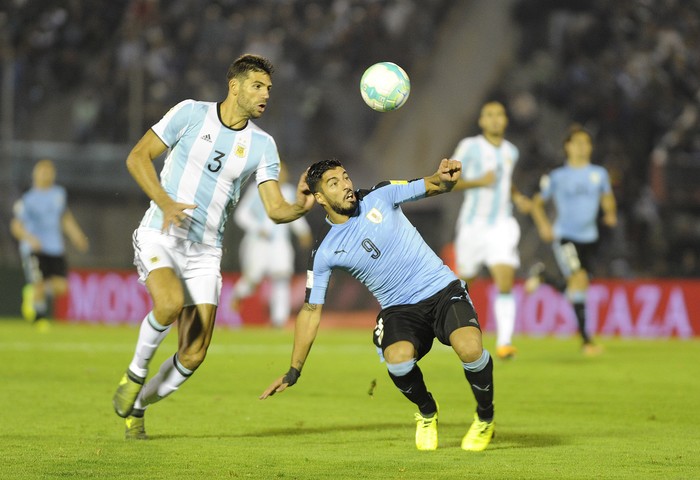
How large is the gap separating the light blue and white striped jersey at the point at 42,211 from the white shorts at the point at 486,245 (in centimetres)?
698

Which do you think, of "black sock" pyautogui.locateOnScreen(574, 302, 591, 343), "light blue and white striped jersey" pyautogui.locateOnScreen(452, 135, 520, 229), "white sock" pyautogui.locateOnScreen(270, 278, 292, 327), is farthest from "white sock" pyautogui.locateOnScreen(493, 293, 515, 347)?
"white sock" pyautogui.locateOnScreen(270, 278, 292, 327)

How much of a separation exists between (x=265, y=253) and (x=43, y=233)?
3192 millimetres

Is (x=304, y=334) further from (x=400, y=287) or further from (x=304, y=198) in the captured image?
(x=304, y=198)

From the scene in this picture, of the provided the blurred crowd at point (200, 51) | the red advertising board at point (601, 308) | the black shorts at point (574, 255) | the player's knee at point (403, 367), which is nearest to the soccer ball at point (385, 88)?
the player's knee at point (403, 367)

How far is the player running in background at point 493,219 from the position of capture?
11.7m

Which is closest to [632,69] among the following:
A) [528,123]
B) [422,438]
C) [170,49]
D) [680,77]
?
[680,77]

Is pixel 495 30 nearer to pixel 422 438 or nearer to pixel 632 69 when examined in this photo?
pixel 632 69

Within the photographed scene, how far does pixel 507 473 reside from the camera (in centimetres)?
569

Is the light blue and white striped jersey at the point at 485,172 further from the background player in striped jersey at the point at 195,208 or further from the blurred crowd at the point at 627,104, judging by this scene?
the blurred crowd at the point at 627,104

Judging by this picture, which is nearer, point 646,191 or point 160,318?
point 160,318

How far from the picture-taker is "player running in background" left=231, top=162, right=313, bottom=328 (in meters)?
17.4

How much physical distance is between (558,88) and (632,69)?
1441 millimetres

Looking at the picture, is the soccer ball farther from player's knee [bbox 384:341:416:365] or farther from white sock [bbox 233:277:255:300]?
white sock [bbox 233:277:255:300]

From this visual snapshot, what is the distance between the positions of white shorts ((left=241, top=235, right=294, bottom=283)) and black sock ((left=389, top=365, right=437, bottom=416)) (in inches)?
429
